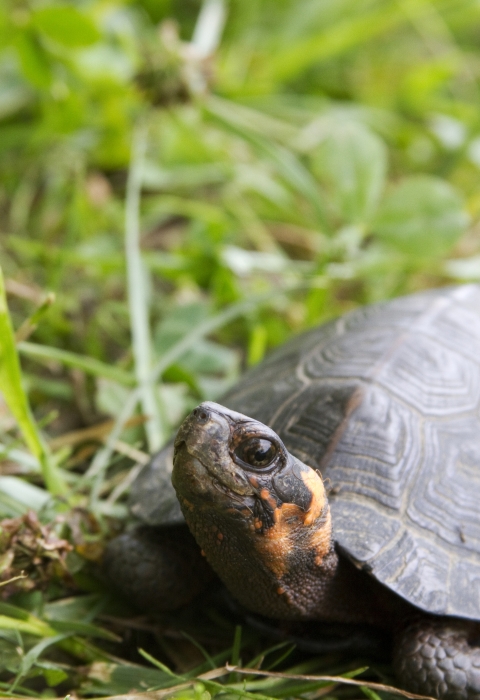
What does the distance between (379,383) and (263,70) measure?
2.49 meters

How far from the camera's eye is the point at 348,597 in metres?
1.29

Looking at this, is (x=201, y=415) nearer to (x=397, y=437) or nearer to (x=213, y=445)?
(x=213, y=445)

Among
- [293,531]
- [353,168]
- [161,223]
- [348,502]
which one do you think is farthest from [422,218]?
[293,531]

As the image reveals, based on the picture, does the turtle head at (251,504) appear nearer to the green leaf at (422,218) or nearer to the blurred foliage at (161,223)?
the blurred foliage at (161,223)

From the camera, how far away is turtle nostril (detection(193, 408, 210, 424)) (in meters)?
1.06

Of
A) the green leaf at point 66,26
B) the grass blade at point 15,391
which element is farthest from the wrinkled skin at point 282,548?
the green leaf at point 66,26

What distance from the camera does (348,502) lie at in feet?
4.09

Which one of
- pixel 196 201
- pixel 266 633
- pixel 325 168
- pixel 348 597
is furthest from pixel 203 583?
pixel 196 201

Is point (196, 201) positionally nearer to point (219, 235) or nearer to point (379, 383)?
A: point (219, 235)

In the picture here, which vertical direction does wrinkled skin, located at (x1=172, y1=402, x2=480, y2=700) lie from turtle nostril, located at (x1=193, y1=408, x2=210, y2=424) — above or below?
below

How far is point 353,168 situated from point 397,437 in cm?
126

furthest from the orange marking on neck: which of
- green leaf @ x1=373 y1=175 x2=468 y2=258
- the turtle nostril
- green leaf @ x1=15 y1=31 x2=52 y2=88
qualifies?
green leaf @ x1=15 y1=31 x2=52 y2=88

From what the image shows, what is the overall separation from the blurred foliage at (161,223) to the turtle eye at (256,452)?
14.0 inches

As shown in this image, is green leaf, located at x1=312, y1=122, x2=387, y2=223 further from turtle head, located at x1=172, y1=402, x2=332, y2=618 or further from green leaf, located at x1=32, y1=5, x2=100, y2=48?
turtle head, located at x1=172, y1=402, x2=332, y2=618
